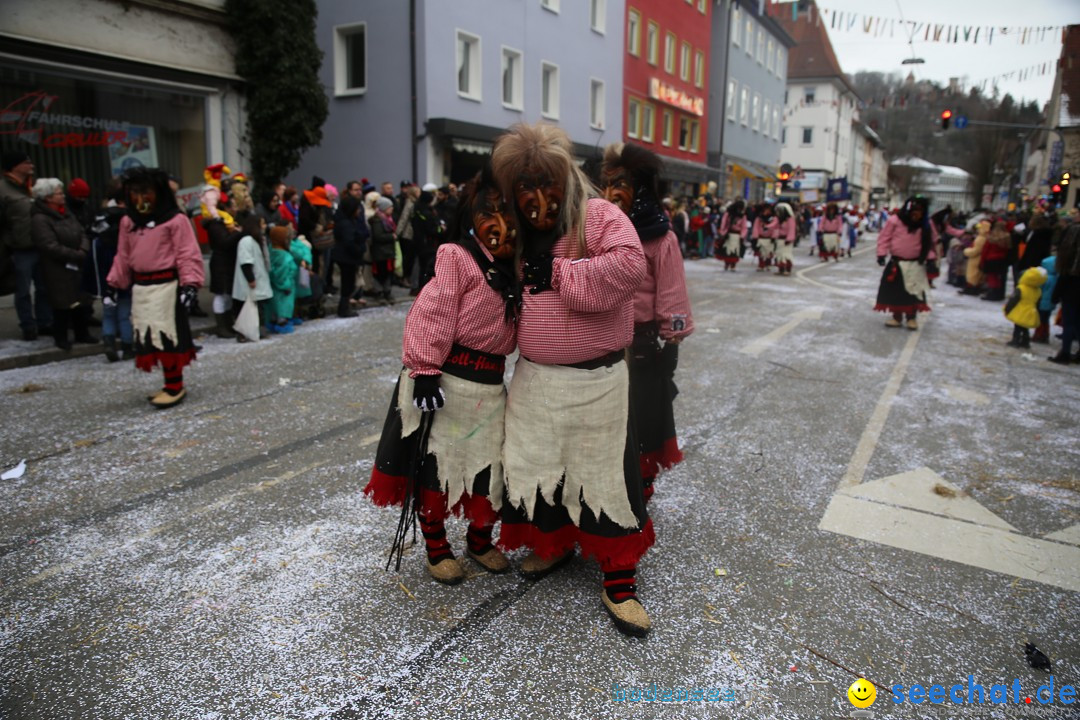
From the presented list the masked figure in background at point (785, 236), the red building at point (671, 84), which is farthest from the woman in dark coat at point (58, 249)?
the red building at point (671, 84)

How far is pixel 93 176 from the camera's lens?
12.6 metres

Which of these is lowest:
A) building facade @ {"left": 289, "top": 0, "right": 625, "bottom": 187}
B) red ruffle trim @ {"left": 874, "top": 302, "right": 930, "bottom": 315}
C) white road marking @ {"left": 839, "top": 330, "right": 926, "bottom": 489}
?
white road marking @ {"left": 839, "top": 330, "right": 926, "bottom": 489}

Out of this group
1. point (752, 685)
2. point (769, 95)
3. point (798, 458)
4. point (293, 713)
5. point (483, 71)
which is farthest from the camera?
point (769, 95)

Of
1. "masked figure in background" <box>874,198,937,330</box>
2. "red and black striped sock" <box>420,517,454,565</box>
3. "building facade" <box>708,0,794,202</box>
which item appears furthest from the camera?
"building facade" <box>708,0,794,202</box>

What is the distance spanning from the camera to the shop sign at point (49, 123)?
11422 mm

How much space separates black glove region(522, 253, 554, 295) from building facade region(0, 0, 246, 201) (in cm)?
1211

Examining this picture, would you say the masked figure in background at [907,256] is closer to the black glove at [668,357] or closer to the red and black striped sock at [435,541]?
the black glove at [668,357]

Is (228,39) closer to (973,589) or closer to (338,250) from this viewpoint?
(338,250)

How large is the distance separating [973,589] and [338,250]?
365 inches

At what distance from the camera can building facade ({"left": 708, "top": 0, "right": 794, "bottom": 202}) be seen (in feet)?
130

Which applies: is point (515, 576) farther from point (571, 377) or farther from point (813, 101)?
point (813, 101)

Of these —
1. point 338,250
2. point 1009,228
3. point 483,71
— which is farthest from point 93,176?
point 1009,228

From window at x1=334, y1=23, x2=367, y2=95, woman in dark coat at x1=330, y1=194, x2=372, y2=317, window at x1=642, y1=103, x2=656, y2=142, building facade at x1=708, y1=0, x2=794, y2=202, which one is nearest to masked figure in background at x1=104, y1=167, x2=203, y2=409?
woman in dark coat at x1=330, y1=194, x2=372, y2=317

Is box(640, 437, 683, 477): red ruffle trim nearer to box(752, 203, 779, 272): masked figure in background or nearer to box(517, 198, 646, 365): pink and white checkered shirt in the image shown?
box(517, 198, 646, 365): pink and white checkered shirt
